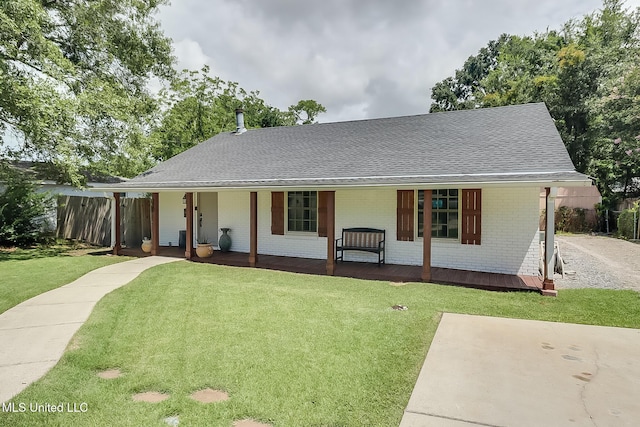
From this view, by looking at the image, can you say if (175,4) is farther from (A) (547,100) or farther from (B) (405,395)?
(A) (547,100)

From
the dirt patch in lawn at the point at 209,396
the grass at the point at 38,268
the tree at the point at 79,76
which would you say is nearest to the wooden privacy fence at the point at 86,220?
the grass at the point at 38,268

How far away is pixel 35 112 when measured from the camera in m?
9.26

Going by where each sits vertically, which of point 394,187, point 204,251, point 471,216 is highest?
point 394,187

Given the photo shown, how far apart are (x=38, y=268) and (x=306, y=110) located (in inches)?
1189

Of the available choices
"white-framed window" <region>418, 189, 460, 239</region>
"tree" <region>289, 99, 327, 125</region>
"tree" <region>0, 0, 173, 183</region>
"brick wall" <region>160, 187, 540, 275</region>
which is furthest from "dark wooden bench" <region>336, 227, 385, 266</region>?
"tree" <region>289, 99, 327, 125</region>

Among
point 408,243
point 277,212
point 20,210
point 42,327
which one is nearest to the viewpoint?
point 42,327

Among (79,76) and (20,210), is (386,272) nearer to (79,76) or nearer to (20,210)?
(79,76)

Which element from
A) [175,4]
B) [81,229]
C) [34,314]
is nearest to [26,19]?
[175,4]

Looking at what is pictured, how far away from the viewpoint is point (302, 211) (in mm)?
10219

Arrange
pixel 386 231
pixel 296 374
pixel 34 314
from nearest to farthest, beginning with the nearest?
pixel 296 374
pixel 34 314
pixel 386 231

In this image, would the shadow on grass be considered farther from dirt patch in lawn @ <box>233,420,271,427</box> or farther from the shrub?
dirt patch in lawn @ <box>233,420,271,427</box>

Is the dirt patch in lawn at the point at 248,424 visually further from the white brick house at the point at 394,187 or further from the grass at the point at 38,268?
the white brick house at the point at 394,187

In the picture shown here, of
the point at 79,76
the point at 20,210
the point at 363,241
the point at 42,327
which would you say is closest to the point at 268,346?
the point at 42,327

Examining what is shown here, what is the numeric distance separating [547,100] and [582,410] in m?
22.3
